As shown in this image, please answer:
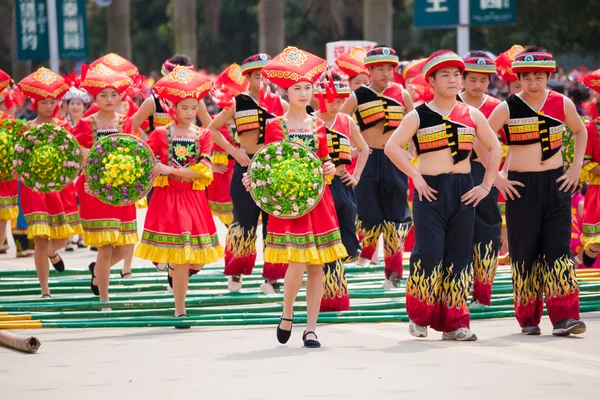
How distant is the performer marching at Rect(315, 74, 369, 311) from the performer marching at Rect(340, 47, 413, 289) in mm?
1532

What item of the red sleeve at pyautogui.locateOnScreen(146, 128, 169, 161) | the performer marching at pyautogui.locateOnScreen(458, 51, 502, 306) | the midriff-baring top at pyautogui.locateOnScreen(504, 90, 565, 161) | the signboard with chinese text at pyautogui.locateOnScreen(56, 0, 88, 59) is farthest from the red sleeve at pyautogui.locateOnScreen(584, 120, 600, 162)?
the signboard with chinese text at pyautogui.locateOnScreen(56, 0, 88, 59)

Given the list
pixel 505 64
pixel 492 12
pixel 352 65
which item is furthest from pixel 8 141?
pixel 492 12

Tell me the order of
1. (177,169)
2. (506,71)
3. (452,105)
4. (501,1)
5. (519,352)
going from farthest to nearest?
(501,1), (506,71), (177,169), (452,105), (519,352)

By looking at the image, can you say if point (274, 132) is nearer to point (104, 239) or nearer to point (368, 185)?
point (104, 239)

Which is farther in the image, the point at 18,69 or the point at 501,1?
the point at 18,69

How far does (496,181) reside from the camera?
10.2 meters

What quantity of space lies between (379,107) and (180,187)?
2.97 m

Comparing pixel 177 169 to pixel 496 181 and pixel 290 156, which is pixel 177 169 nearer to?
pixel 290 156

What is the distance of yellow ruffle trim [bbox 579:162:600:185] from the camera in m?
12.5

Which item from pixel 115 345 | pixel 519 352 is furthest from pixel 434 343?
pixel 115 345

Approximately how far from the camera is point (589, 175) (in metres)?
12.6

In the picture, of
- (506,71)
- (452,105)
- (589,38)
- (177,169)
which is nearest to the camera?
(452,105)

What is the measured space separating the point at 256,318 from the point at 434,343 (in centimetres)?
182

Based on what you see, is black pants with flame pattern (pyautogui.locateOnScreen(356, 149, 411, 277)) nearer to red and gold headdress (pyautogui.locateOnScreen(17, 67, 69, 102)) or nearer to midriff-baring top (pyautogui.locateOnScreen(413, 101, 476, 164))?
red and gold headdress (pyautogui.locateOnScreen(17, 67, 69, 102))
